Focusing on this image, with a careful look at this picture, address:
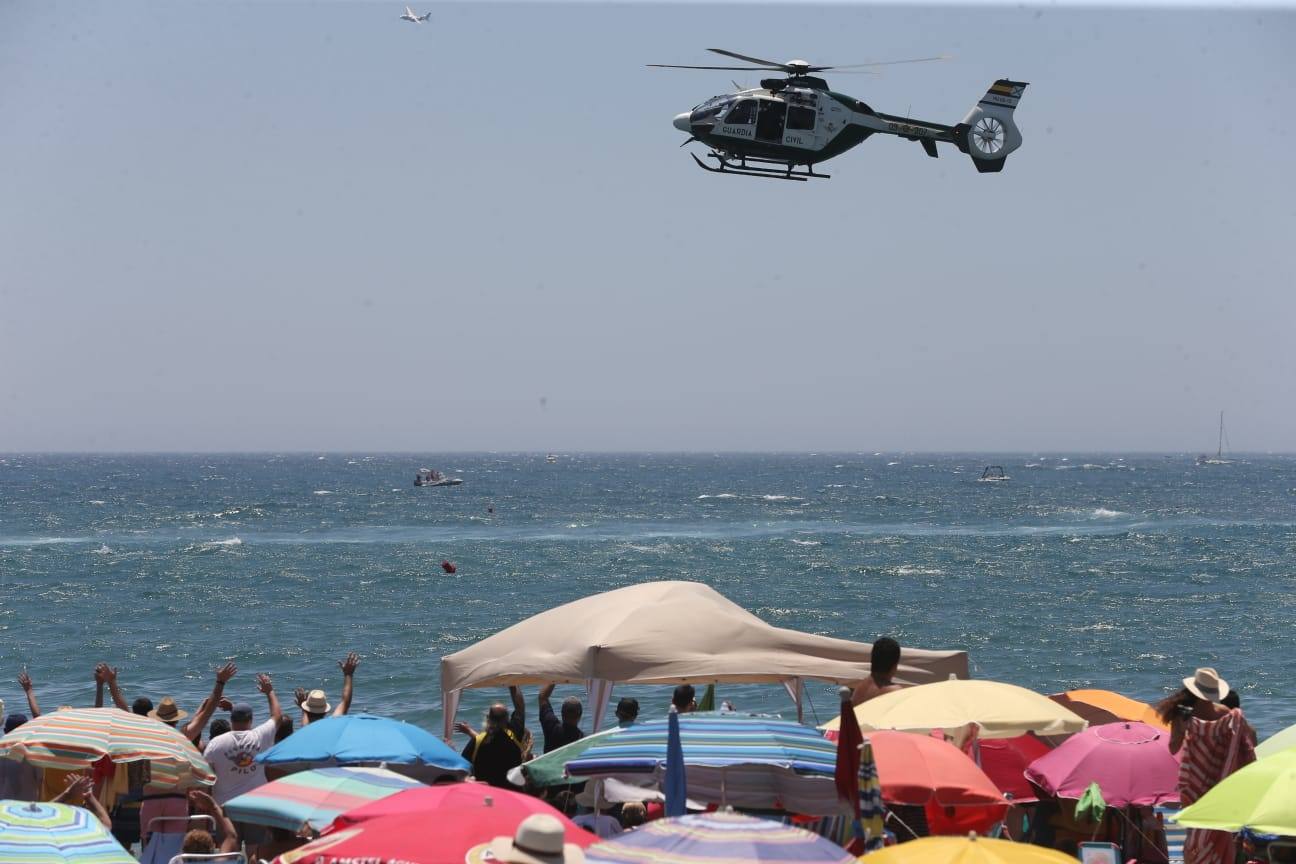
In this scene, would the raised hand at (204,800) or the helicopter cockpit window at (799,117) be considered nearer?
the raised hand at (204,800)

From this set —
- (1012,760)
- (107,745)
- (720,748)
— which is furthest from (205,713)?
(1012,760)

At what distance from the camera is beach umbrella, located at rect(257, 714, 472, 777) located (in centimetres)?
975

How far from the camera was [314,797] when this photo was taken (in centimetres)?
822

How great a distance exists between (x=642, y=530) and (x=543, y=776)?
7730cm

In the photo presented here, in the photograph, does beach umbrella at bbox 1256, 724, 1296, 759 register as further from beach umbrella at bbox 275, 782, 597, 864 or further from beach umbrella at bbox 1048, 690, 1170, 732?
beach umbrella at bbox 275, 782, 597, 864

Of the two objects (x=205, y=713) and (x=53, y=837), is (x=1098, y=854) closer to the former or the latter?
(x=53, y=837)

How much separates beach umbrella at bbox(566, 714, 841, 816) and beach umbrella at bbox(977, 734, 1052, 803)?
10.2 feet

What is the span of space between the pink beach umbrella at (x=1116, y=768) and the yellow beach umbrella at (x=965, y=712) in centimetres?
41

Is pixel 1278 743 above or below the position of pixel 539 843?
→ below

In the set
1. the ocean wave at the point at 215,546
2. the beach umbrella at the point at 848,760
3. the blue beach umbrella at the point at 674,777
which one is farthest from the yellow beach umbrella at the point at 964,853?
the ocean wave at the point at 215,546

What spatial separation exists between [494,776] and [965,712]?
3453 mm

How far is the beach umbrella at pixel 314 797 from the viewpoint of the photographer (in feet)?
26.3

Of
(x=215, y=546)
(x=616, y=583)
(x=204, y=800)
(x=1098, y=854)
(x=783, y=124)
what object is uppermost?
(x=783, y=124)

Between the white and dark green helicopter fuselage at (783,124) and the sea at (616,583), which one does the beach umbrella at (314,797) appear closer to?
the sea at (616,583)
